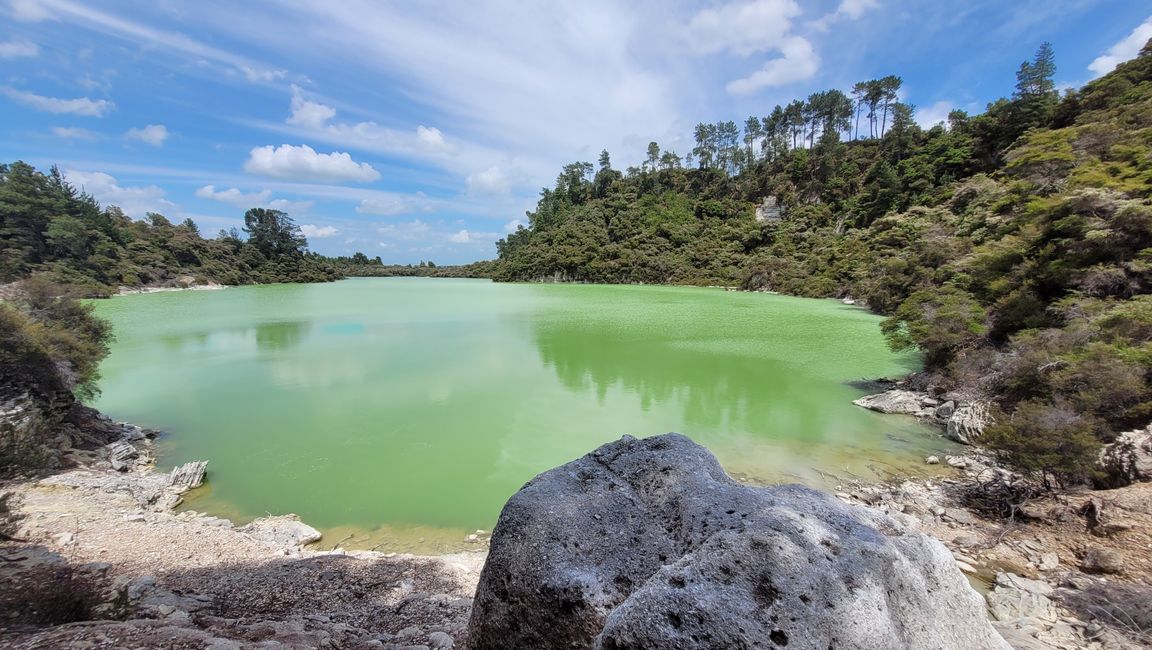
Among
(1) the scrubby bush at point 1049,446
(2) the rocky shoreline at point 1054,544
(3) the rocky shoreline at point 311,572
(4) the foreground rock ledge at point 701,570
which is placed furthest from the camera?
(1) the scrubby bush at point 1049,446

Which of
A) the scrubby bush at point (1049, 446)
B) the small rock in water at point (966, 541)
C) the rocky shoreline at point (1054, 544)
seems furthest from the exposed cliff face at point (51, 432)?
the scrubby bush at point (1049, 446)

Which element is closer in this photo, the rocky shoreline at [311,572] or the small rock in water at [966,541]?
the rocky shoreline at [311,572]

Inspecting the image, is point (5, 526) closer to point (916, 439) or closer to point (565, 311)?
point (916, 439)

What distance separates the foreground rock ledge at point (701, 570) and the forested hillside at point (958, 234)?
6.84 metres

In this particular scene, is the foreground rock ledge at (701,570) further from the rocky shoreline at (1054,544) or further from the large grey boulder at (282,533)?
the large grey boulder at (282,533)

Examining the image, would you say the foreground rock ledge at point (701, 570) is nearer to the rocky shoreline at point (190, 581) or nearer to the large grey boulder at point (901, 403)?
the rocky shoreline at point (190, 581)

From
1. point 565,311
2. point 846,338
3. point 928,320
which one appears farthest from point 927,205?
point 928,320

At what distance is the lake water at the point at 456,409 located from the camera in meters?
7.56

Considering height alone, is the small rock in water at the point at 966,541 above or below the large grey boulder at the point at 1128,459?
below

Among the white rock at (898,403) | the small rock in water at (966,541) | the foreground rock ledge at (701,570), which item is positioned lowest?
the small rock in water at (966,541)

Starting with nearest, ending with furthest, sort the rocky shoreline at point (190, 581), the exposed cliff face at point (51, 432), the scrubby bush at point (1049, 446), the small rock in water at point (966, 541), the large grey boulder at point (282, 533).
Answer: the rocky shoreline at point (190, 581) < the small rock in water at point (966, 541) < the large grey boulder at point (282, 533) < the scrubby bush at point (1049, 446) < the exposed cliff face at point (51, 432)

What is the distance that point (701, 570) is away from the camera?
1.34 meters

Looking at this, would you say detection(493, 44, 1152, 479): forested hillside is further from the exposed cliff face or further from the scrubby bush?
the exposed cliff face

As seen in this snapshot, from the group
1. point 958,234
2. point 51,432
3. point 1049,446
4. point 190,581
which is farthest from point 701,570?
point 958,234
